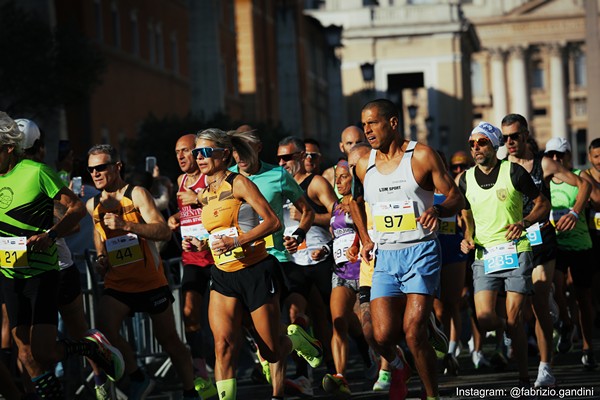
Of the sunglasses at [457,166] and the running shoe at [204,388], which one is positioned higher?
the sunglasses at [457,166]

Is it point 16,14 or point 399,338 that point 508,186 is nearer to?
point 399,338

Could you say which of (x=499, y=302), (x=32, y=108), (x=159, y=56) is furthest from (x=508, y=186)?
(x=159, y=56)

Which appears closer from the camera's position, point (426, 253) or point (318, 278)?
point (426, 253)

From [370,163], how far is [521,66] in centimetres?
10761

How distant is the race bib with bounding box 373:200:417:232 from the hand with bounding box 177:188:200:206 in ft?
7.27

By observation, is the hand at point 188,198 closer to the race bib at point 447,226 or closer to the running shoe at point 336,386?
the running shoe at point 336,386

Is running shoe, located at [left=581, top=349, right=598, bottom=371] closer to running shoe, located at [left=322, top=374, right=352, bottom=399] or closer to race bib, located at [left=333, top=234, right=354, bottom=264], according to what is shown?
race bib, located at [left=333, top=234, right=354, bottom=264]

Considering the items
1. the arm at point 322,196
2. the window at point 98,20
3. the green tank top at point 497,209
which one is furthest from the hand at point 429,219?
the window at point 98,20

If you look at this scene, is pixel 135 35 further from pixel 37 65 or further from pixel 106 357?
pixel 106 357

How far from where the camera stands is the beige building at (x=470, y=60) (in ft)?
236

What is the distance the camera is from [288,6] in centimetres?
5738

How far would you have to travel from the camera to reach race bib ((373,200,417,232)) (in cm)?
862

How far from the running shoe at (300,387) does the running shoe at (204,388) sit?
641 mm

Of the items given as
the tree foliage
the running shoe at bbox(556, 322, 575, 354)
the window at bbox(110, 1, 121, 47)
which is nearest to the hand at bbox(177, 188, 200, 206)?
the running shoe at bbox(556, 322, 575, 354)
